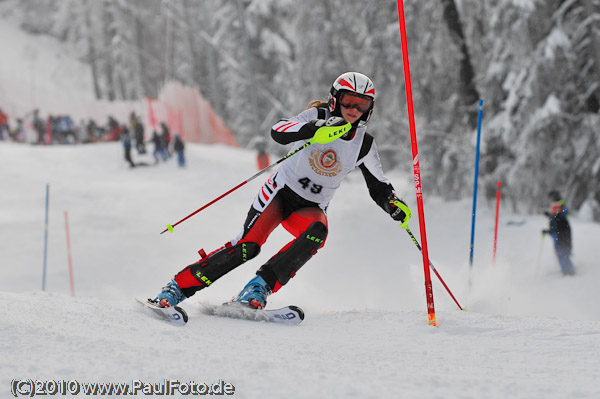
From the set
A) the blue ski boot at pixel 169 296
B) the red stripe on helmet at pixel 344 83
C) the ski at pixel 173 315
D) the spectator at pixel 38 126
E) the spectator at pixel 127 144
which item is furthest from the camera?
the spectator at pixel 38 126

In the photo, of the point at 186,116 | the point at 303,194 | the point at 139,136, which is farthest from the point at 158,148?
the point at 303,194

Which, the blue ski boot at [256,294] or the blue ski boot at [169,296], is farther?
the blue ski boot at [256,294]

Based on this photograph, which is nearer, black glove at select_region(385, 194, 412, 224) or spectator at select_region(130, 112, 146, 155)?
black glove at select_region(385, 194, 412, 224)

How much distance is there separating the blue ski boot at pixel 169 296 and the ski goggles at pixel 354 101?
1.90 m

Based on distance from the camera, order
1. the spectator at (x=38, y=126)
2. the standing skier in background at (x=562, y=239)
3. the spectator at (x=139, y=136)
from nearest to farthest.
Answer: the standing skier in background at (x=562, y=239) < the spectator at (x=139, y=136) < the spectator at (x=38, y=126)

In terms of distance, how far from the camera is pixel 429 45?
49.9 feet

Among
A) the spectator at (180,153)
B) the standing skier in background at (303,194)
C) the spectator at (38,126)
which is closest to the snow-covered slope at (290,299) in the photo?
the standing skier in background at (303,194)

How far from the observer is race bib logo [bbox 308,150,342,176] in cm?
467

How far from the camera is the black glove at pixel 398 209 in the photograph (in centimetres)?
470

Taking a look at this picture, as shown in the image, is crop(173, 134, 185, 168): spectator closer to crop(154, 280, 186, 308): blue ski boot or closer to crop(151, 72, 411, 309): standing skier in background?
crop(151, 72, 411, 309): standing skier in background

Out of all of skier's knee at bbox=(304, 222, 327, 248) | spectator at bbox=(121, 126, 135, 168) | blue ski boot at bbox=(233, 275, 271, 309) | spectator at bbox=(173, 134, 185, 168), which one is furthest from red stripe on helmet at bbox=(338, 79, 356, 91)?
spectator at bbox=(173, 134, 185, 168)

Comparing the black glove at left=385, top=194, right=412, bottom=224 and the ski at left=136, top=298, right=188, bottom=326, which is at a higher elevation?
the black glove at left=385, top=194, right=412, bottom=224

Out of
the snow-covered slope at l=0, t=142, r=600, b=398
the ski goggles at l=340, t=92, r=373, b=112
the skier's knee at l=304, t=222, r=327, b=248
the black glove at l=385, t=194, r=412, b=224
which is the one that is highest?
the ski goggles at l=340, t=92, r=373, b=112

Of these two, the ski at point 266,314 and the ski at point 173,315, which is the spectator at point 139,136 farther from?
the ski at point 173,315
